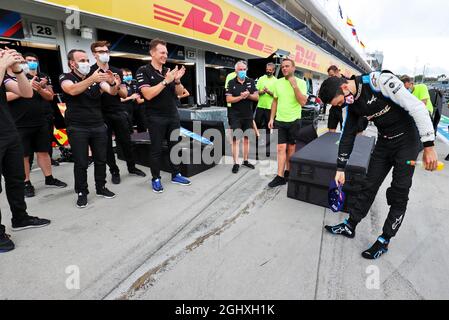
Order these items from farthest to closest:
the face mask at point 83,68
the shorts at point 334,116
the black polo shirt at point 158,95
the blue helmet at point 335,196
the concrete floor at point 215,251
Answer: the shorts at point 334,116 → the black polo shirt at point 158,95 → the face mask at point 83,68 → the blue helmet at point 335,196 → the concrete floor at point 215,251

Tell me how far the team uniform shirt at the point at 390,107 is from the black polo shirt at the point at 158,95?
2.19 meters

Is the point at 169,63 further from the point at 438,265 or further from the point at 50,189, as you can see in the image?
the point at 438,265

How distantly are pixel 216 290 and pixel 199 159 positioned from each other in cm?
263

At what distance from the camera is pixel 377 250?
2045mm

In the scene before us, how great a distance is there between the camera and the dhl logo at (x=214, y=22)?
21.1 ft

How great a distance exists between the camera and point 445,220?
8.89 ft

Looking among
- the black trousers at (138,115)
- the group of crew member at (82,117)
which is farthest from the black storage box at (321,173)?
the black trousers at (138,115)

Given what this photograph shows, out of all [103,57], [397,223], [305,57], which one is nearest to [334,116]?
[397,223]

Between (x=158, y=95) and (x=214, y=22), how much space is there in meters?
5.87

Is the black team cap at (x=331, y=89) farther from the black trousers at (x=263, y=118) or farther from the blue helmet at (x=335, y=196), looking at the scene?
the black trousers at (x=263, y=118)

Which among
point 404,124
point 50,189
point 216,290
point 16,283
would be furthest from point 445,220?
point 50,189

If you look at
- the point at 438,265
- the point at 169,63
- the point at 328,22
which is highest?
the point at 328,22

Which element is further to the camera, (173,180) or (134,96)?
(134,96)

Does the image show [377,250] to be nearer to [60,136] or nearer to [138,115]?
[138,115]
